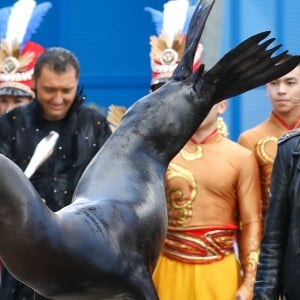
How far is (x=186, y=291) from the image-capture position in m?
4.81

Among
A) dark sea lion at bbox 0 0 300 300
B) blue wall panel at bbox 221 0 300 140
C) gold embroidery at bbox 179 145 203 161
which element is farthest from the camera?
blue wall panel at bbox 221 0 300 140

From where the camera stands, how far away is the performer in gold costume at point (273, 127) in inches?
189

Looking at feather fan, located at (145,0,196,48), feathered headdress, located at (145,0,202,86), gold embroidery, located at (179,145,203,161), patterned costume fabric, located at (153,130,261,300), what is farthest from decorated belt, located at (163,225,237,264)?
feather fan, located at (145,0,196,48)

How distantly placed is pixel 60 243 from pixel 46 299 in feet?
0.50

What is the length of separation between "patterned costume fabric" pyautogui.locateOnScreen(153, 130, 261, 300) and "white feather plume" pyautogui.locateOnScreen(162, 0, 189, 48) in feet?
2.29

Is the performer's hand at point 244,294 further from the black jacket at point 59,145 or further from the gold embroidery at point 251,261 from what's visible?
the black jacket at point 59,145

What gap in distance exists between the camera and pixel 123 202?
1612 mm

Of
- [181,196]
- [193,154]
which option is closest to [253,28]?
[193,154]

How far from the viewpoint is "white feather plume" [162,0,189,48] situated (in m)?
5.03

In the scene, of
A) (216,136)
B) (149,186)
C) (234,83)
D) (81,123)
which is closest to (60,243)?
(149,186)

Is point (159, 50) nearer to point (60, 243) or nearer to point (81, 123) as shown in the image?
point (81, 123)

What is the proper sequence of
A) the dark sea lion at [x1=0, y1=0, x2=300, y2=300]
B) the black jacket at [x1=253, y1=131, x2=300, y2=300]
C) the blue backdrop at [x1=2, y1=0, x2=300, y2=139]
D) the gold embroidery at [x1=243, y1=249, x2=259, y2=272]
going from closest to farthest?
the dark sea lion at [x1=0, y1=0, x2=300, y2=300]
the black jacket at [x1=253, y1=131, x2=300, y2=300]
the gold embroidery at [x1=243, y1=249, x2=259, y2=272]
the blue backdrop at [x1=2, y1=0, x2=300, y2=139]

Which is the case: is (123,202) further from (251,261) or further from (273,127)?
(273,127)

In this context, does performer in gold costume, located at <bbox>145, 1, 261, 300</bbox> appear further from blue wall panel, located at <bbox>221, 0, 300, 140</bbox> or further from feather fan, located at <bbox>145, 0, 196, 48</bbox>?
blue wall panel, located at <bbox>221, 0, 300, 140</bbox>
